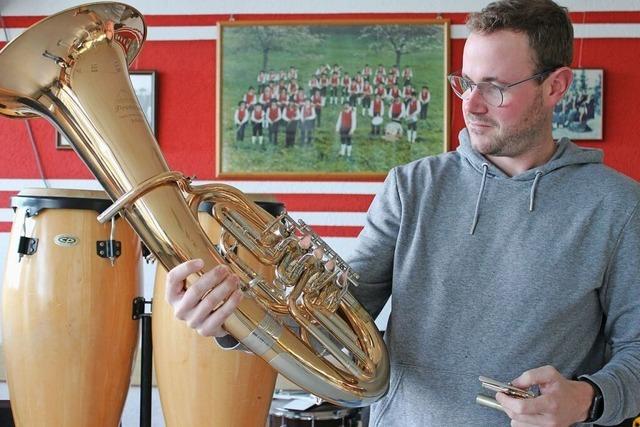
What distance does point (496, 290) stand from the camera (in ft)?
4.01

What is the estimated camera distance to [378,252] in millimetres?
1312

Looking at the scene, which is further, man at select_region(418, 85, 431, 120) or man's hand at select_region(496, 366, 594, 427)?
man at select_region(418, 85, 431, 120)

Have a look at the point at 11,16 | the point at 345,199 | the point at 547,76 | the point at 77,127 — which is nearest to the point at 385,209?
the point at 547,76

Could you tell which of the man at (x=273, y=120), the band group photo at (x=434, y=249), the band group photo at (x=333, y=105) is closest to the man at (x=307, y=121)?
the band group photo at (x=333, y=105)

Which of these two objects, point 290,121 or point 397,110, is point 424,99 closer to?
point 397,110

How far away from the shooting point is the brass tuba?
107 cm

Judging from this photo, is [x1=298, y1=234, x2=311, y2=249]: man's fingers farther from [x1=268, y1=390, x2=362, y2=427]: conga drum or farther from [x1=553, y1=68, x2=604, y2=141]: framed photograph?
[x1=553, y1=68, x2=604, y2=141]: framed photograph

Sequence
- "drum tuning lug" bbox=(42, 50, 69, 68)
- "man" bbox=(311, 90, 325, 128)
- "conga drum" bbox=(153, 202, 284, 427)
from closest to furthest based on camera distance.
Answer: "drum tuning lug" bbox=(42, 50, 69, 68)
"conga drum" bbox=(153, 202, 284, 427)
"man" bbox=(311, 90, 325, 128)

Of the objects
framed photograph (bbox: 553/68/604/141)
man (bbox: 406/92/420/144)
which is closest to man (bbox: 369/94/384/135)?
man (bbox: 406/92/420/144)

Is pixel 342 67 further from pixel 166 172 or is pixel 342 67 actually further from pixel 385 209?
pixel 166 172

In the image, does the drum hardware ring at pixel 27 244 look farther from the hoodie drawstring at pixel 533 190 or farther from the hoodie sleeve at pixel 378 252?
the hoodie drawstring at pixel 533 190

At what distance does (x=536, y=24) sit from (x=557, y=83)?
100mm

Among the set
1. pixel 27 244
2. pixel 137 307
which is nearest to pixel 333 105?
pixel 137 307

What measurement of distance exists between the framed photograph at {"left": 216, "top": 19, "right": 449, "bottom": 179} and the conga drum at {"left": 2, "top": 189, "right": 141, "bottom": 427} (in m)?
1.34
